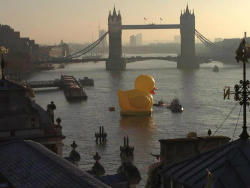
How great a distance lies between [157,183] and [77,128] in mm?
36671

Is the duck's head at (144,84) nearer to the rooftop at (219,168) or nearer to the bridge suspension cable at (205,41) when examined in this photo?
the rooftop at (219,168)

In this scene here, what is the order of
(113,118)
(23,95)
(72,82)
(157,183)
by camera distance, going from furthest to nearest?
1. (72,82)
2. (113,118)
3. (23,95)
4. (157,183)

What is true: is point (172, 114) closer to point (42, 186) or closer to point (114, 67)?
point (42, 186)

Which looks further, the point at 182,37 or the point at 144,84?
the point at 182,37

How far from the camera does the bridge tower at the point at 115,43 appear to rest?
153625 millimetres

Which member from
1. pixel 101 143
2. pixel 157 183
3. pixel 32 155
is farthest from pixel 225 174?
pixel 101 143

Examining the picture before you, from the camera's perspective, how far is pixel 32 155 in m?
11.0

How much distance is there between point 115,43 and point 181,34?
20780 millimetres

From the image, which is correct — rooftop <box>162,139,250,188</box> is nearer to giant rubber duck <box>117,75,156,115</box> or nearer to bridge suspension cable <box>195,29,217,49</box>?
giant rubber duck <box>117,75,156,115</box>

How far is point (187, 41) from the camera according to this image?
17088cm

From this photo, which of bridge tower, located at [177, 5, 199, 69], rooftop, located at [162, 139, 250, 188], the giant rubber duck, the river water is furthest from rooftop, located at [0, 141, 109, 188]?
bridge tower, located at [177, 5, 199, 69]

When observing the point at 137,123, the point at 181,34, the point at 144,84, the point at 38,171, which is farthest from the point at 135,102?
the point at 181,34

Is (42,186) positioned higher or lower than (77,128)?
higher

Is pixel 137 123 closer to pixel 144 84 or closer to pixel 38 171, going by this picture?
pixel 144 84
